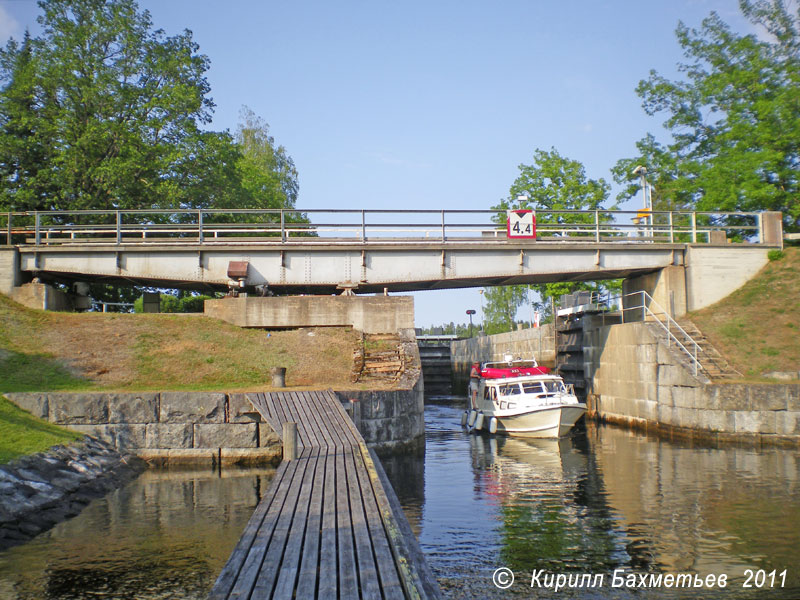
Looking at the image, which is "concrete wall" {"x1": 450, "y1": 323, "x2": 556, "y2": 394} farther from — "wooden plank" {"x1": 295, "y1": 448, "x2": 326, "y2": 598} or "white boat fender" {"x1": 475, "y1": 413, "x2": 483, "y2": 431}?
"wooden plank" {"x1": 295, "y1": 448, "x2": 326, "y2": 598}

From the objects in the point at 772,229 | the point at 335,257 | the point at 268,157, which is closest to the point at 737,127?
the point at 772,229

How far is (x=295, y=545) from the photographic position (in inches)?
367

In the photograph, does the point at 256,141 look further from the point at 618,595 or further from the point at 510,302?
the point at 618,595

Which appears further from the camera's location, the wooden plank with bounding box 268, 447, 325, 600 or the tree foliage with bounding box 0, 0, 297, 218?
the tree foliage with bounding box 0, 0, 297, 218

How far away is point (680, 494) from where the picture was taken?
17328 mm

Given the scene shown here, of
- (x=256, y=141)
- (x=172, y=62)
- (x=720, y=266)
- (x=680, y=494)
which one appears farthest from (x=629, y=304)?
(x=256, y=141)

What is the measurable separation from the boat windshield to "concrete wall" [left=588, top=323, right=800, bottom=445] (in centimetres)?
387

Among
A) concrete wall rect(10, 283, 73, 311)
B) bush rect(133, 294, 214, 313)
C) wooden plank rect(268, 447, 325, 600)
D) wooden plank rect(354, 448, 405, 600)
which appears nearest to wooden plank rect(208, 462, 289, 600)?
wooden plank rect(268, 447, 325, 600)

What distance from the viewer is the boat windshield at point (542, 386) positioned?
3011cm

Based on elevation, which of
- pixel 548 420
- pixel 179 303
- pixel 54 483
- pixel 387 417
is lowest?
pixel 548 420

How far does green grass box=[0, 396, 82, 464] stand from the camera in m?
16.6

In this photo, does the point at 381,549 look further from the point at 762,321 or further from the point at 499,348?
the point at 499,348

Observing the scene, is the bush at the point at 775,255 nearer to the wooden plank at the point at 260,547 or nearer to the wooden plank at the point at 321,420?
the wooden plank at the point at 321,420

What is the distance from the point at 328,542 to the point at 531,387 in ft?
72.1
